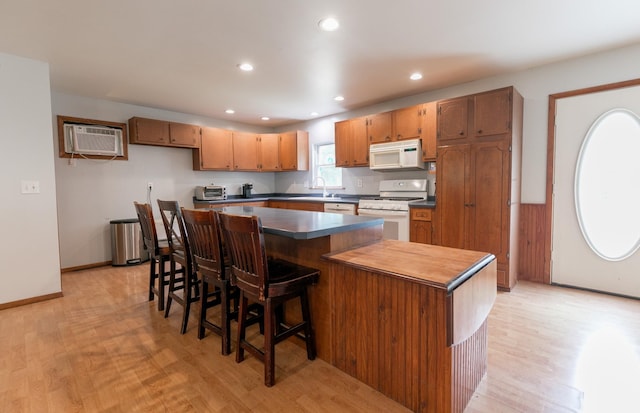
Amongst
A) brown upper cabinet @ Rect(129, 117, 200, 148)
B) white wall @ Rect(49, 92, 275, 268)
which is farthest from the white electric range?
white wall @ Rect(49, 92, 275, 268)

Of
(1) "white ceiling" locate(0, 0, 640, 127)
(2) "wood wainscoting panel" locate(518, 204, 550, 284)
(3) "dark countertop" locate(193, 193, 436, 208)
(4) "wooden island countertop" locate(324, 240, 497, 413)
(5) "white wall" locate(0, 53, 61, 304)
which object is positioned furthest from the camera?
(3) "dark countertop" locate(193, 193, 436, 208)

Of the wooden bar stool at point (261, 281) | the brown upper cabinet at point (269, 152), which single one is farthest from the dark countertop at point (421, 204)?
the brown upper cabinet at point (269, 152)

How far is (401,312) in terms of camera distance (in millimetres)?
1584

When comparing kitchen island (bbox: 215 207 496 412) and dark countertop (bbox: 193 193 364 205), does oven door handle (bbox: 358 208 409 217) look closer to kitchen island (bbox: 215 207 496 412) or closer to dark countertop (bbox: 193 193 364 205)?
dark countertop (bbox: 193 193 364 205)

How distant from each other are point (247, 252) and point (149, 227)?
157 cm

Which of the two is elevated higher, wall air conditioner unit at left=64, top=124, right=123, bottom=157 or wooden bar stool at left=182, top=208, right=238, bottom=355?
wall air conditioner unit at left=64, top=124, right=123, bottom=157

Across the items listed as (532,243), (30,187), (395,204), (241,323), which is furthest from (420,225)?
(30,187)

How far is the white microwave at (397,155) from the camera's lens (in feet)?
13.4

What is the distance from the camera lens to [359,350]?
1822 millimetres

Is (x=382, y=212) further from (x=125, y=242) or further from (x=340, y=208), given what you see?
(x=125, y=242)

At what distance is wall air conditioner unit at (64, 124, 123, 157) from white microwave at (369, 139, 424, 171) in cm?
380

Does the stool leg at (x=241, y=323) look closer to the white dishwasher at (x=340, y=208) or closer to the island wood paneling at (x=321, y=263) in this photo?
the island wood paneling at (x=321, y=263)

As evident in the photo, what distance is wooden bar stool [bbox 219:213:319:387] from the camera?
5.69 feet

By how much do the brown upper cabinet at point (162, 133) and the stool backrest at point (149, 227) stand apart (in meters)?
2.22
